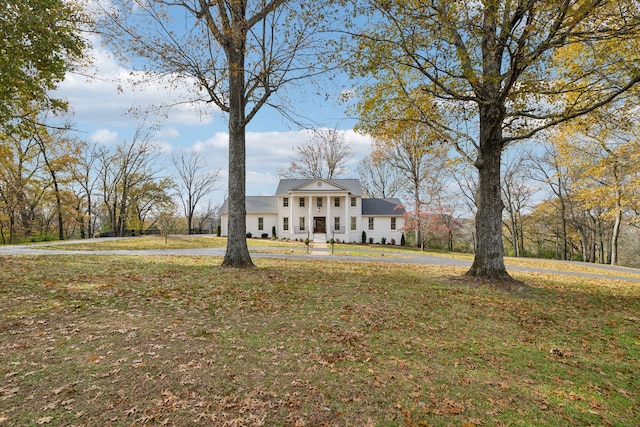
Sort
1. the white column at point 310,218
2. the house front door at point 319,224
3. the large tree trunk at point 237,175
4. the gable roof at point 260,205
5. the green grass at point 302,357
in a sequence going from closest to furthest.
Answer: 1. the green grass at point 302,357
2. the large tree trunk at point 237,175
3. the white column at point 310,218
4. the house front door at point 319,224
5. the gable roof at point 260,205

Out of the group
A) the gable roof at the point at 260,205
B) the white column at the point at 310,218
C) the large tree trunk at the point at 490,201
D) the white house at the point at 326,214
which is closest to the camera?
the large tree trunk at the point at 490,201

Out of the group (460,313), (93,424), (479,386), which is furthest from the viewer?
(460,313)

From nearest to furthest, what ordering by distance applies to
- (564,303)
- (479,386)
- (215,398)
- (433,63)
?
(215,398) → (479,386) → (564,303) → (433,63)

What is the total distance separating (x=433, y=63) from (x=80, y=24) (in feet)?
32.3

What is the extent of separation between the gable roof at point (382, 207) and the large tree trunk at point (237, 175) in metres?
25.4

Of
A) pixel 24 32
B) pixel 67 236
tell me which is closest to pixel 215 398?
pixel 24 32

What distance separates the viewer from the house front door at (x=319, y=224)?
A: 3434cm

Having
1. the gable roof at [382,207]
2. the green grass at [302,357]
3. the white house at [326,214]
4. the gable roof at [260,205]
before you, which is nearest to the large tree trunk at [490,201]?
the green grass at [302,357]

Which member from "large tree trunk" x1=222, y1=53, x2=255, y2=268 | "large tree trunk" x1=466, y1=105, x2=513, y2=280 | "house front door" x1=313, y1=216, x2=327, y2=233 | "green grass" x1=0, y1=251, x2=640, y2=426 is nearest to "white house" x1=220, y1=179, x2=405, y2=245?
"house front door" x1=313, y1=216, x2=327, y2=233

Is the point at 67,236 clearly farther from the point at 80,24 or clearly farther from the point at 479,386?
the point at 479,386

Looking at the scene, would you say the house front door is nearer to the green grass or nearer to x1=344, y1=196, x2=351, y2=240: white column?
x1=344, y1=196, x2=351, y2=240: white column

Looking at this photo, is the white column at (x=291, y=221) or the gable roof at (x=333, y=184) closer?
the gable roof at (x=333, y=184)

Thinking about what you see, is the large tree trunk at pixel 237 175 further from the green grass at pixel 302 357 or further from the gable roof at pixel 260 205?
the gable roof at pixel 260 205

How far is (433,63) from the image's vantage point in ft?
28.2
